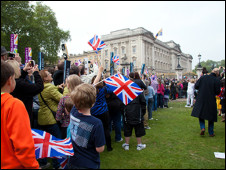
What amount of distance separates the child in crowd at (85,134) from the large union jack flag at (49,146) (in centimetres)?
10

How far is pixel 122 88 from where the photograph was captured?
377 centimetres

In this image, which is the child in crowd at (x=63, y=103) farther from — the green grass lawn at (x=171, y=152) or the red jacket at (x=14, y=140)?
the red jacket at (x=14, y=140)

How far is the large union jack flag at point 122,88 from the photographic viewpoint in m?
3.75

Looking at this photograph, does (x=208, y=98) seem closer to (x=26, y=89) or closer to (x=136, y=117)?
(x=136, y=117)

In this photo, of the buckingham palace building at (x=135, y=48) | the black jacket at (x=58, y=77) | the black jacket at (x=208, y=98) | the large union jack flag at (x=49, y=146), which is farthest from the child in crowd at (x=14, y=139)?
the buckingham palace building at (x=135, y=48)

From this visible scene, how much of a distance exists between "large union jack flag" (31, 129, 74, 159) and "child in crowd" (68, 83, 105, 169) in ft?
0.32

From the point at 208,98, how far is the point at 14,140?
17.6 ft

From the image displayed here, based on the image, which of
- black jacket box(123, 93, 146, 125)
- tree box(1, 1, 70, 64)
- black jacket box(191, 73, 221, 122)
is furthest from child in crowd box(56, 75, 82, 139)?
tree box(1, 1, 70, 64)

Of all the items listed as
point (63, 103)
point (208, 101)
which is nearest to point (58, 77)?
point (63, 103)

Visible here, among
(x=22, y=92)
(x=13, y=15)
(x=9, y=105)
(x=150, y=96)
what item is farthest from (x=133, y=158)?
(x=13, y=15)

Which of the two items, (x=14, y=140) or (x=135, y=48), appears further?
(x=135, y=48)

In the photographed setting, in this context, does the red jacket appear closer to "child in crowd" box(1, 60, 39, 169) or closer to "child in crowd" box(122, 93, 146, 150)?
"child in crowd" box(1, 60, 39, 169)

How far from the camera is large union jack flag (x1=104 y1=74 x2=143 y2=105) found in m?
3.75

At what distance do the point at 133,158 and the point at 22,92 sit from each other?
2681mm
